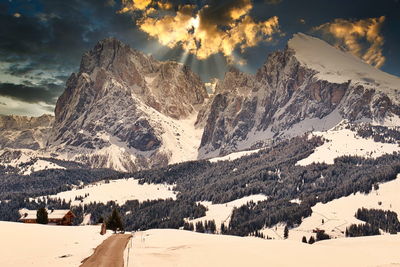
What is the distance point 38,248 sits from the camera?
61781mm

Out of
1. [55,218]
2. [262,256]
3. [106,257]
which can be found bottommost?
[262,256]

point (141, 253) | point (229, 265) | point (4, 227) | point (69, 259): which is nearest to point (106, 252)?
point (141, 253)

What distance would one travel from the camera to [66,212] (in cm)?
18150

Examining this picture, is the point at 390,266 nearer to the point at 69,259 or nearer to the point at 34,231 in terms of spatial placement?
the point at 69,259

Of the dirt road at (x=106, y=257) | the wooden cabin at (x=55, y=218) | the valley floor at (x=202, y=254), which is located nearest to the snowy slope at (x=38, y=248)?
the valley floor at (x=202, y=254)

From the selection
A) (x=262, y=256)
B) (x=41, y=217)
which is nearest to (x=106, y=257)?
(x=262, y=256)

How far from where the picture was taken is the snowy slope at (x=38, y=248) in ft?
160

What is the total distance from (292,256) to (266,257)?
3809 mm

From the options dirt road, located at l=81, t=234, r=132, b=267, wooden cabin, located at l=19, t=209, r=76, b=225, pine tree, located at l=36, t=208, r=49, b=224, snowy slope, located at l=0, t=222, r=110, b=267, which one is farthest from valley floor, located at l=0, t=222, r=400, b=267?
wooden cabin, located at l=19, t=209, r=76, b=225

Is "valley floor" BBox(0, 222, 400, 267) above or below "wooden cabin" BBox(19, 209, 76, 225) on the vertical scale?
below

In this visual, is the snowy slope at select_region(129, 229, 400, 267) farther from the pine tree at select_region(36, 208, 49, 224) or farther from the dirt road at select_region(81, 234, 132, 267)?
the pine tree at select_region(36, 208, 49, 224)

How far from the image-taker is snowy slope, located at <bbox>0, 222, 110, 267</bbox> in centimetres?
4891

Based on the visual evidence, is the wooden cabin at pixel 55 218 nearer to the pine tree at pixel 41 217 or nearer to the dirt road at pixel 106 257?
the pine tree at pixel 41 217

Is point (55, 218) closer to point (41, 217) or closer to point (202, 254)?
point (41, 217)
